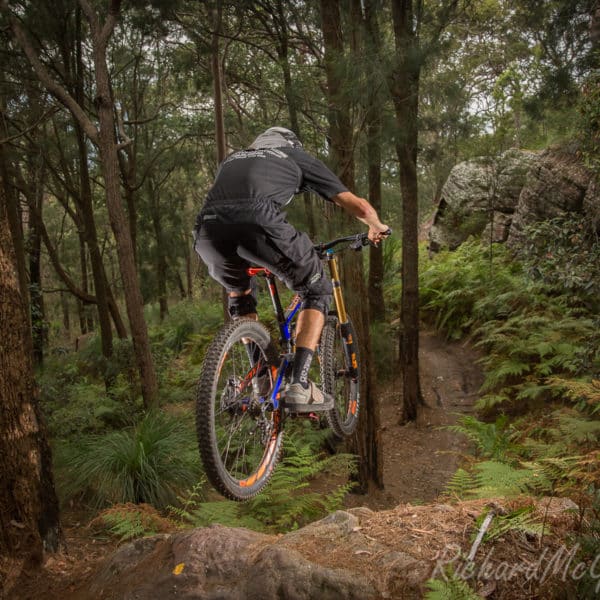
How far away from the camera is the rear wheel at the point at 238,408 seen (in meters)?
2.71

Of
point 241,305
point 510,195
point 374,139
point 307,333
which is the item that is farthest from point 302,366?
point 510,195

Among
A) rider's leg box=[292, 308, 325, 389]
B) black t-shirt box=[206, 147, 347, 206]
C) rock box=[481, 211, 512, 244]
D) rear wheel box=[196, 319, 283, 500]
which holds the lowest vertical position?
rear wheel box=[196, 319, 283, 500]

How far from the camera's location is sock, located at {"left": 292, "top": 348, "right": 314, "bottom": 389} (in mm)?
3154

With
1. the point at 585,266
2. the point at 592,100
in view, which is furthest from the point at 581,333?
the point at 592,100

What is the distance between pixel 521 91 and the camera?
46.4ft

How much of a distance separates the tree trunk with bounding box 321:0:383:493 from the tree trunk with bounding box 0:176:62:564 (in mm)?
3233

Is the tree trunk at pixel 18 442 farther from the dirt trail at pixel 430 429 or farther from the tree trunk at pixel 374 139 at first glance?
the dirt trail at pixel 430 429

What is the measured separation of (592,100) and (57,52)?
10.5m

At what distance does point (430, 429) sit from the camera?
9.86 m

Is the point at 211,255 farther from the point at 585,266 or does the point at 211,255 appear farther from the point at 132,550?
the point at 585,266

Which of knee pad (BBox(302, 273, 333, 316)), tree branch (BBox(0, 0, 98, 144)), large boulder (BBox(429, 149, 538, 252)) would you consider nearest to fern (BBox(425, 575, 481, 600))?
knee pad (BBox(302, 273, 333, 316))

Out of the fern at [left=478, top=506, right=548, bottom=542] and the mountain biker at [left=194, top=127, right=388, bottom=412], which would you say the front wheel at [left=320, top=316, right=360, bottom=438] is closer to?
the mountain biker at [left=194, top=127, right=388, bottom=412]

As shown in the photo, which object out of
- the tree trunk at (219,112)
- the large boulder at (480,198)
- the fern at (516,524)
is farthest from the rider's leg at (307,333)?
the large boulder at (480,198)

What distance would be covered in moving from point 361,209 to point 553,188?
1079 cm
